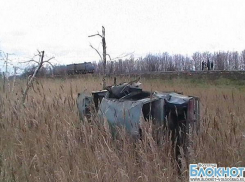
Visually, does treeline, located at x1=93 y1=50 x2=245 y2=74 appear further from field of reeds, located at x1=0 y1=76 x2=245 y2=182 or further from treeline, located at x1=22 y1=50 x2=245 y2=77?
field of reeds, located at x1=0 y1=76 x2=245 y2=182

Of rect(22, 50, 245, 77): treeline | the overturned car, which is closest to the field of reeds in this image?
the overturned car

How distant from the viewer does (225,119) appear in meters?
3.36

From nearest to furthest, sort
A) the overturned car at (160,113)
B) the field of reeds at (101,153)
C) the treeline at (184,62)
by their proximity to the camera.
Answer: the field of reeds at (101,153) → the overturned car at (160,113) → the treeline at (184,62)

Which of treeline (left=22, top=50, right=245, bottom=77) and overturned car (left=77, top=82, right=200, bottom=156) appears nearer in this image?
overturned car (left=77, top=82, right=200, bottom=156)

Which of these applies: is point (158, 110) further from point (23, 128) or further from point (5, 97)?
point (5, 97)

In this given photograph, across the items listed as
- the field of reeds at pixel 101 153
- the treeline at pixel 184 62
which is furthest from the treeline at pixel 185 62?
the field of reeds at pixel 101 153

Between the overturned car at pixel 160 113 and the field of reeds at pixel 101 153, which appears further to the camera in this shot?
the overturned car at pixel 160 113

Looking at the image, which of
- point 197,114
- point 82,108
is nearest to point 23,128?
point 82,108

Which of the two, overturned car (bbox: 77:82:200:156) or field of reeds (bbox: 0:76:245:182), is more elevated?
overturned car (bbox: 77:82:200:156)

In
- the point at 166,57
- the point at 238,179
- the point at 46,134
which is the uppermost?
the point at 166,57

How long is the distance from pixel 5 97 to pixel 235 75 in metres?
18.4

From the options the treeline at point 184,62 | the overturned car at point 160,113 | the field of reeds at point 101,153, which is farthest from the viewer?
the treeline at point 184,62

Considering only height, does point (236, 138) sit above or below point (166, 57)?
below

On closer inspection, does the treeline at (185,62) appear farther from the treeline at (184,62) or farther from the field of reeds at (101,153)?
the field of reeds at (101,153)
